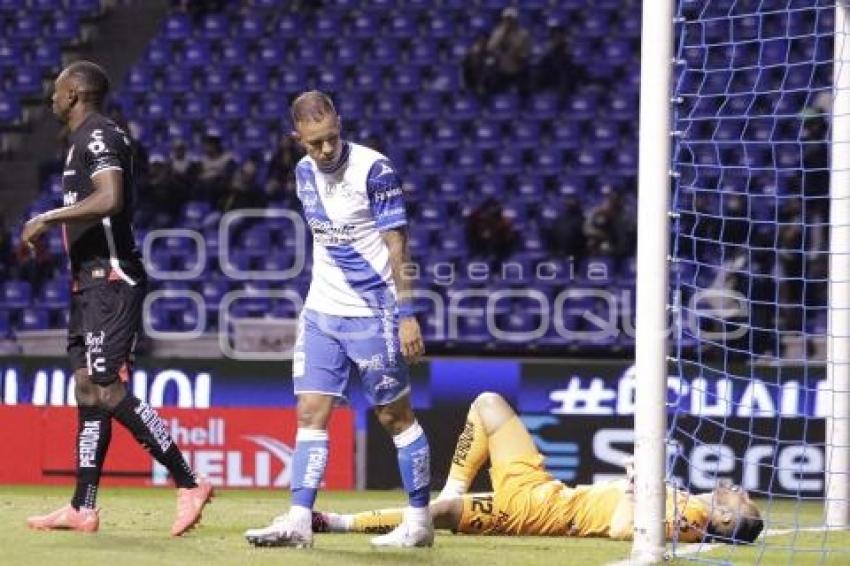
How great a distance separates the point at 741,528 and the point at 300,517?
87.2 inches

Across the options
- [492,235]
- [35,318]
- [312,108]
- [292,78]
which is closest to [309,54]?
[292,78]

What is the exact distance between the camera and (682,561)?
7.93 m

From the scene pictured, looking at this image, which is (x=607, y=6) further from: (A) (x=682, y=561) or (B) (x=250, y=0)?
(A) (x=682, y=561)

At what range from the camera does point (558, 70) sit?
798 inches

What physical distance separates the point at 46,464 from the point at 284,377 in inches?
76.8

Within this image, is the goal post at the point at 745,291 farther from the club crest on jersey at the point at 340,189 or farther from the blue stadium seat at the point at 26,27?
the blue stadium seat at the point at 26,27

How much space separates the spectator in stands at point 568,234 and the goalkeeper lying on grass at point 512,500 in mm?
8645

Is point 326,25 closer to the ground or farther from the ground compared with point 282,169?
farther from the ground

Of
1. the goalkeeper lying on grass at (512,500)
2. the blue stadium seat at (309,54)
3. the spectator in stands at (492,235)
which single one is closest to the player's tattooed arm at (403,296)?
the goalkeeper lying on grass at (512,500)

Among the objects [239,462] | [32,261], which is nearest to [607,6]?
[32,261]

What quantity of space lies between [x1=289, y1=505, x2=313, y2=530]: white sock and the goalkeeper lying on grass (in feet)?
2.65

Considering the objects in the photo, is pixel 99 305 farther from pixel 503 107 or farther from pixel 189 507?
pixel 503 107

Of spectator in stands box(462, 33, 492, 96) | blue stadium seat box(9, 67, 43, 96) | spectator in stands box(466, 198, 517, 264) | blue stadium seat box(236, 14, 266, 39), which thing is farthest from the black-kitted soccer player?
blue stadium seat box(9, 67, 43, 96)

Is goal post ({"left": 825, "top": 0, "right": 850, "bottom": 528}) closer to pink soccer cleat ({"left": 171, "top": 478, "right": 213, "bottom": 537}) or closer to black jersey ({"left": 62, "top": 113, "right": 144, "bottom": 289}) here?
pink soccer cleat ({"left": 171, "top": 478, "right": 213, "bottom": 537})
